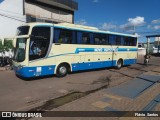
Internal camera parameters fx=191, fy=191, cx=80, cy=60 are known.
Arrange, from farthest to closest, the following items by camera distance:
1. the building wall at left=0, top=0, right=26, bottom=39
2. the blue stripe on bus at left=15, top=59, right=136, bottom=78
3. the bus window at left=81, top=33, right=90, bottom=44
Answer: the building wall at left=0, top=0, right=26, bottom=39 < the bus window at left=81, top=33, right=90, bottom=44 < the blue stripe on bus at left=15, top=59, right=136, bottom=78

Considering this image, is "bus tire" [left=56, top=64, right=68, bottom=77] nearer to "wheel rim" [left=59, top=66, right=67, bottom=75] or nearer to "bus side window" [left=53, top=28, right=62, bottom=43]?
"wheel rim" [left=59, top=66, right=67, bottom=75]

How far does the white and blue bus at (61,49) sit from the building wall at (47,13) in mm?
10874

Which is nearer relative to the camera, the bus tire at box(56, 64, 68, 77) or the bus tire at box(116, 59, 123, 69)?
the bus tire at box(56, 64, 68, 77)

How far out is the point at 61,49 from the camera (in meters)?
12.3

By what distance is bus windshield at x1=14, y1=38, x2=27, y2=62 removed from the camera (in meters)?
10.7

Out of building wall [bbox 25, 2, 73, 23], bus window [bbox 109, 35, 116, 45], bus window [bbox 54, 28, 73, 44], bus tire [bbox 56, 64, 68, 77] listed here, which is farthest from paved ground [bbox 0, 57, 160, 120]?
building wall [bbox 25, 2, 73, 23]

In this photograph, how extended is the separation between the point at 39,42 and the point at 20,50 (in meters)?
1.18

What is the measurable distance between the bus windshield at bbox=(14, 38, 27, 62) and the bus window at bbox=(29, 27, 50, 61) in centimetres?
42

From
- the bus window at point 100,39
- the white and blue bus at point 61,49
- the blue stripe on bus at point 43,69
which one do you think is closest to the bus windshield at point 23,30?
the white and blue bus at point 61,49

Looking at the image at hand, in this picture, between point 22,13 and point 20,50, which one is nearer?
point 20,50

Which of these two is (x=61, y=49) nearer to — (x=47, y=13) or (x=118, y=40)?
(x=118, y=40)

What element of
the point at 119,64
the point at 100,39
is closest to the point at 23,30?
the point at 100,39

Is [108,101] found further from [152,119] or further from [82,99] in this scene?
[152,119]

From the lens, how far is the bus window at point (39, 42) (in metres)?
10.7
